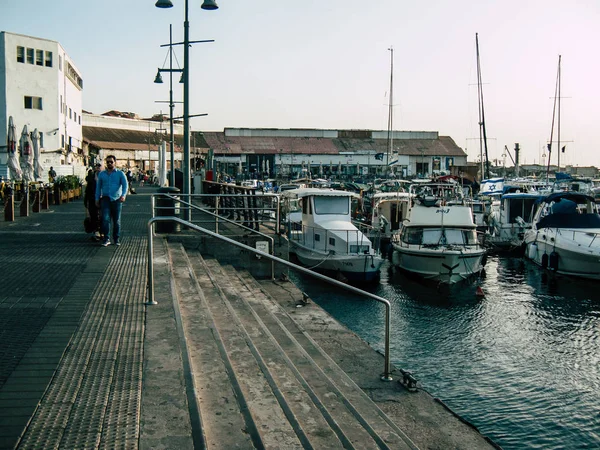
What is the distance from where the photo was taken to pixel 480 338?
15.8 meters

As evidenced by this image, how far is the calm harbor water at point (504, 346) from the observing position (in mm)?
10016

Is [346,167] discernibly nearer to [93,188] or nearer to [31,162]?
[31,162]

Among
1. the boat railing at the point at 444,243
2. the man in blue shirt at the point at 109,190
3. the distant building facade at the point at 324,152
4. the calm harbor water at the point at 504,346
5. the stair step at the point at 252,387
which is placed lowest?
the calm harbor water at the point at 504,346

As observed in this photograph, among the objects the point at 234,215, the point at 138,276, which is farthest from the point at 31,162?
the point at 138,276

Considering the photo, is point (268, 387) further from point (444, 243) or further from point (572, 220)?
point (572, 220)

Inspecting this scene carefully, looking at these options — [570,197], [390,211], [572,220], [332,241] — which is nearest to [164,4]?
[332,241]

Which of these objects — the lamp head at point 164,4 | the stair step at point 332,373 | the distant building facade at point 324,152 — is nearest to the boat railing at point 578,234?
the lamp head at point 164,4

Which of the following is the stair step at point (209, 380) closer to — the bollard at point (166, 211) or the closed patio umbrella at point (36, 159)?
the bollard at point (166, 211)

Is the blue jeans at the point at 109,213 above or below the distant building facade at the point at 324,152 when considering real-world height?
below

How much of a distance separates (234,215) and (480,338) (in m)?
8.39

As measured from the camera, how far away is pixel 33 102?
166ft

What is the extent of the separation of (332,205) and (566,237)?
9.82 metres

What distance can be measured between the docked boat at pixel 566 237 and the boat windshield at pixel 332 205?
28.7 feet

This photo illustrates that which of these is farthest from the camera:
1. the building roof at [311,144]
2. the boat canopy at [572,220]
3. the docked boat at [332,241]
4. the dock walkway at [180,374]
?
the building roof at [311,144]
